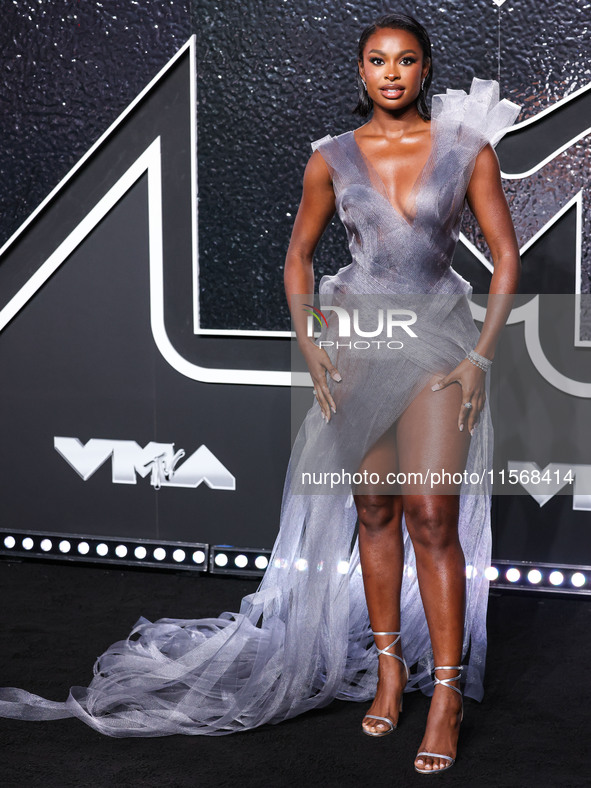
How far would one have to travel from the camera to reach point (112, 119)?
9.99 feet

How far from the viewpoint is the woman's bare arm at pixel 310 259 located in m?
1.97

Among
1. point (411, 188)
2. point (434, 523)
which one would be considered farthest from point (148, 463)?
point (411, 188)

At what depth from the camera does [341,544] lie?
2.12 m

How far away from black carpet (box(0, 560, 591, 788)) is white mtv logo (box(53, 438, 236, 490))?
0.47 meters

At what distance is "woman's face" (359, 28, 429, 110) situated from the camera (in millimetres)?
1825

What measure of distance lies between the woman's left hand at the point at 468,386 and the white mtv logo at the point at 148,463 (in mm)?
1329

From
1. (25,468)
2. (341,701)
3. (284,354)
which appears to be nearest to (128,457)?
(25,468)

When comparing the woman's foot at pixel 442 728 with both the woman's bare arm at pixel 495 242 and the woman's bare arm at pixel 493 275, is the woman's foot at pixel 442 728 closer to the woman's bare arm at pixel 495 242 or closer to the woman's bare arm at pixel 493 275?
the woman's bare arm at pixel 493 275

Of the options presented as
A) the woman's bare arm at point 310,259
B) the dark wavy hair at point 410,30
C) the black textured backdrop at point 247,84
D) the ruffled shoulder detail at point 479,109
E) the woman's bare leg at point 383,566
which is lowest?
the woman's bare leg at point 383,566

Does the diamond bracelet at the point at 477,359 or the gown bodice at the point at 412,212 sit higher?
the gown bodice at the point at 412,212

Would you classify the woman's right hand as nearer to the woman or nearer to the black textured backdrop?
the woman

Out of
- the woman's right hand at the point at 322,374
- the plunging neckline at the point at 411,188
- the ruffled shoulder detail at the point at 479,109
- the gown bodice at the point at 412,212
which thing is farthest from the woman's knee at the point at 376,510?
the ruffled shoulder detail at the point at 479,109

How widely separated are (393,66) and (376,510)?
2.92 ft

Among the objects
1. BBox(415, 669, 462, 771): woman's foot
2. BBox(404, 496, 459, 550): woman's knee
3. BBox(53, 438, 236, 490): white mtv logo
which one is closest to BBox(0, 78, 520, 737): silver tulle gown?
BBox(404, 496, 459, 550): woman's knee
